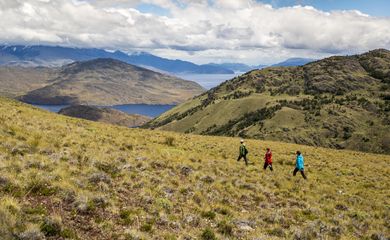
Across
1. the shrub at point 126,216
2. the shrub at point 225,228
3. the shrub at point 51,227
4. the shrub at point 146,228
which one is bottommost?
the shrub at point 225,228

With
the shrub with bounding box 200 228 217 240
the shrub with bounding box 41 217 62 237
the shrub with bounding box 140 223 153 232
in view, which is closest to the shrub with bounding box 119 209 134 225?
the shrub with bounding box 140 223 153 232

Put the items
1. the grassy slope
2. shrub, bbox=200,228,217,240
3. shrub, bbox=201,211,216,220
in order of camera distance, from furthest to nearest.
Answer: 1. shrub, bbox=201,211,216,220
2. shrub, bbox=200,228,217,240
3. the grassy slope

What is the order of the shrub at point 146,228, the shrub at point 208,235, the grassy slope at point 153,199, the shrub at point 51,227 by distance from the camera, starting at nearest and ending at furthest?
the shrub at point 51,227
the grassy slope at point 153,199
the shrub at point 146,228
the shrub at point 208,235

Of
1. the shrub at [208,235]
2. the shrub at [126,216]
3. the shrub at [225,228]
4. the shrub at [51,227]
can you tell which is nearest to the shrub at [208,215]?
the shrub at [225,228]

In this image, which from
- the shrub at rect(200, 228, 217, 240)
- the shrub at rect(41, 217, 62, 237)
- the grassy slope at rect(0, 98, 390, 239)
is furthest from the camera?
the shrub at rect(200, 228, 217, 240)

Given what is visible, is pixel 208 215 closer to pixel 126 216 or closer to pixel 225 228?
pixel 225 228

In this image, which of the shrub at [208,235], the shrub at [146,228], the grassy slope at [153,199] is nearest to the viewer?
the grassy slope at [153,199]

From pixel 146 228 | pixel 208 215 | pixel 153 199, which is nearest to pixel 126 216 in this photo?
pixel 146 228

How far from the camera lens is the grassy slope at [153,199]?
11.5m

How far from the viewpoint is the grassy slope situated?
11516 millimetres

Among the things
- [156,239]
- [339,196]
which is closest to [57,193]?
[156,239]

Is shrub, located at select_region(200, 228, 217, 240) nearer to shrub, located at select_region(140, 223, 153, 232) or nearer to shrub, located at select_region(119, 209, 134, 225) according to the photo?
shrub, located at select_region(140, 223, 153, 232)

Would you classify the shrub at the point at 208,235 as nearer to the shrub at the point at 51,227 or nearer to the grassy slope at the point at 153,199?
the grassy slope at the point at 153,199

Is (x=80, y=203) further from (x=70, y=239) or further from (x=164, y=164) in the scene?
(x=164, y=164)
